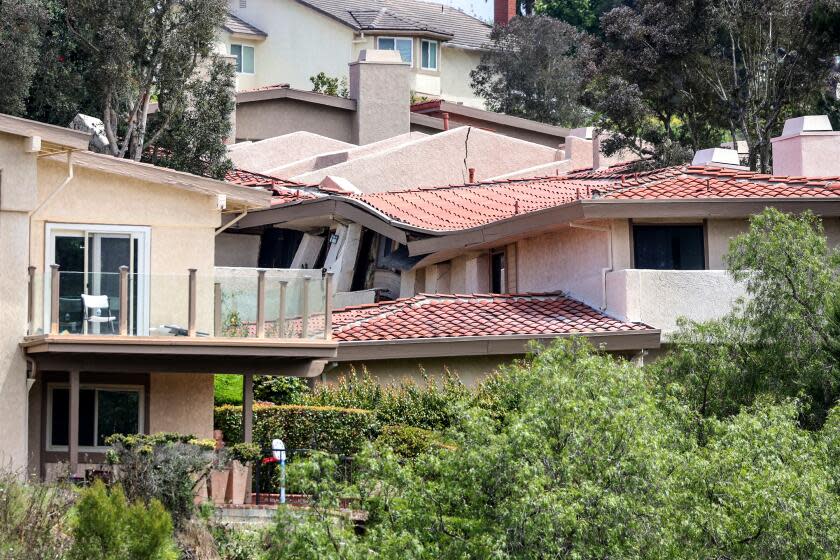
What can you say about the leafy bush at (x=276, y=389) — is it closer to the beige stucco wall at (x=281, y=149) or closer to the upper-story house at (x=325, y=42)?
the beige stucco wall at (x=281, y=149)

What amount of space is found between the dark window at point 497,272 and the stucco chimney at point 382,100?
16221 millimetres

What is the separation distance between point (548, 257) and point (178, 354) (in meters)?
10.4

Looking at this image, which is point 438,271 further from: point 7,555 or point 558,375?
point 7,555

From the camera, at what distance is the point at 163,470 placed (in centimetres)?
2333

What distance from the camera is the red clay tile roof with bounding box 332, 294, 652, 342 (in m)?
31.0

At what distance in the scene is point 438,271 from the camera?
3781cm

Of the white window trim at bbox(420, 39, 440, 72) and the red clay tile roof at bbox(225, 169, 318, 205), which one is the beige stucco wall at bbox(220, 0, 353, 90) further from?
the red clay tile roof at bbox(225, 169, 318, 205)

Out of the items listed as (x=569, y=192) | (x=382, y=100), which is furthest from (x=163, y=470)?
(x=382, y=100)

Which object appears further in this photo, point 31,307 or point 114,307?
point 114,307

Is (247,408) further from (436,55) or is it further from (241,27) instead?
(436,55)

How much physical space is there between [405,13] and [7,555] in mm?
55088

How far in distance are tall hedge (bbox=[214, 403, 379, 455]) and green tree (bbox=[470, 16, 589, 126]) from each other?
118 feet

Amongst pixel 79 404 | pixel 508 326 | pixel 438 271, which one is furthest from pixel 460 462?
pixel 438 271

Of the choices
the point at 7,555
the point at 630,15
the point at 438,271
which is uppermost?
the point at 630,15
